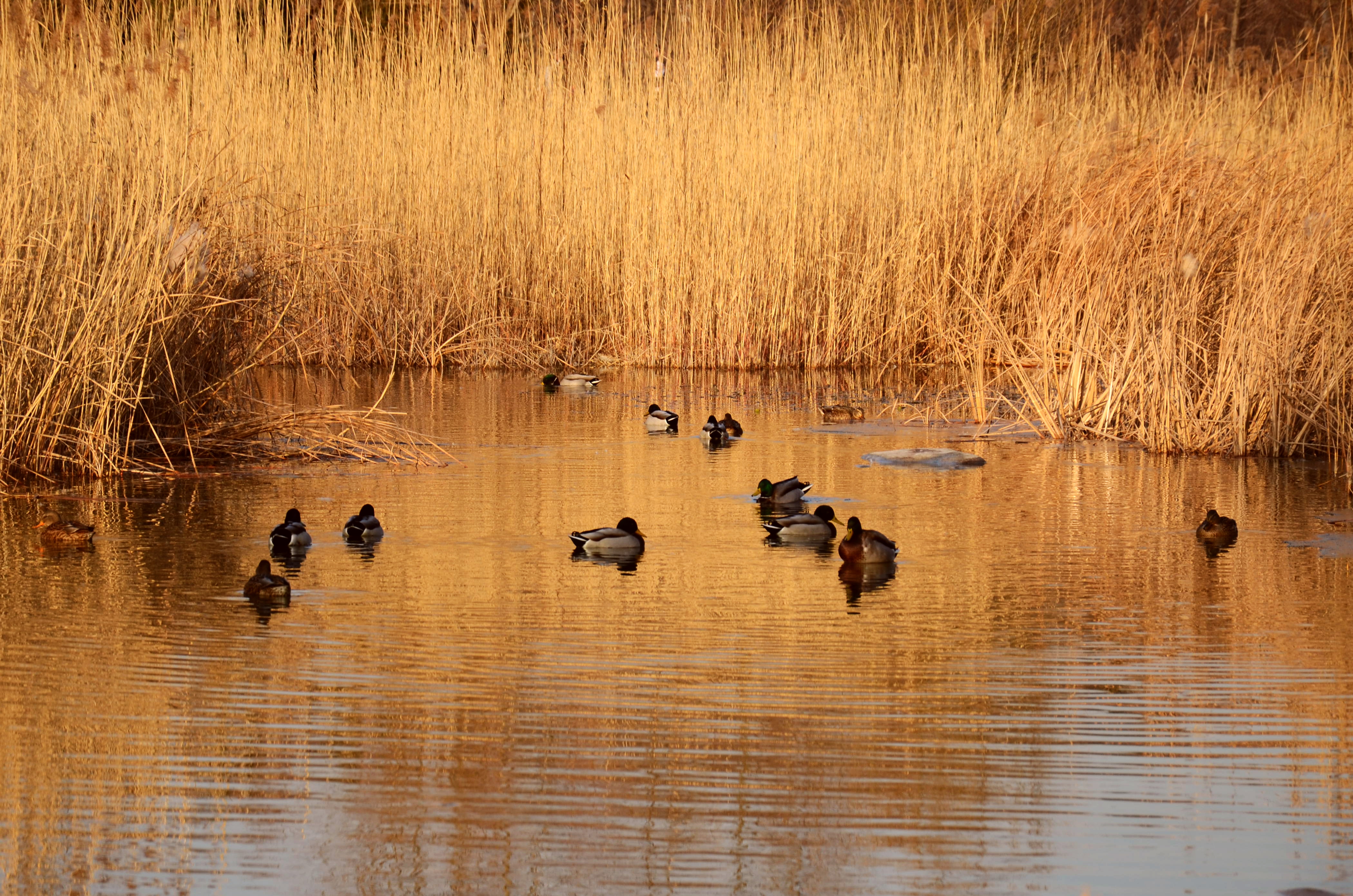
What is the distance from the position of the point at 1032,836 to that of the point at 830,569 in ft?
10.3

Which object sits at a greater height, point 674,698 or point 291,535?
point 291,535

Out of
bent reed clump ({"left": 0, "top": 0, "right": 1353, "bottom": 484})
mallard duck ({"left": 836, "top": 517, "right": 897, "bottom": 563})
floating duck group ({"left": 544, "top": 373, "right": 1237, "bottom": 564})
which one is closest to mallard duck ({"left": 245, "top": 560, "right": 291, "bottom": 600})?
floating duck group ({"left": 544, "top": 373, "right": 1237, "bottom": 564})

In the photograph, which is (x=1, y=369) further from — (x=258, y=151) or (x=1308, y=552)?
(x=258, y=151)

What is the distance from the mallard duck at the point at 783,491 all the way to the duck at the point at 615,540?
118cm

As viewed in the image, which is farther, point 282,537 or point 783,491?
point 783,491

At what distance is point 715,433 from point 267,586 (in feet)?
15.3

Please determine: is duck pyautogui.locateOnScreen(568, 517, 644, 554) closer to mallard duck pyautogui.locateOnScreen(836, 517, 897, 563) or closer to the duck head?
the duck head

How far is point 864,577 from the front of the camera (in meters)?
6.48

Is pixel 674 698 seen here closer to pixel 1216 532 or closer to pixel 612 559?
pixel 612 559

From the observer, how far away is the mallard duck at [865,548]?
6.59 m

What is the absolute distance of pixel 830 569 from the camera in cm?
673

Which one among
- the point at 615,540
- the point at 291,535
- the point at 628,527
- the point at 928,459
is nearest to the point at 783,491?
the point at 628,527

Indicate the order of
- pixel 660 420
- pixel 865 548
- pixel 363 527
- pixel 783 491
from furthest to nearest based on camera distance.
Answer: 1. pixel 660 420
2. pixel 783 491
3. pixel 363 527
4. pixel 865 548

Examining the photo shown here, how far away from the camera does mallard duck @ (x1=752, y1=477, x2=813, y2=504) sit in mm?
7926
